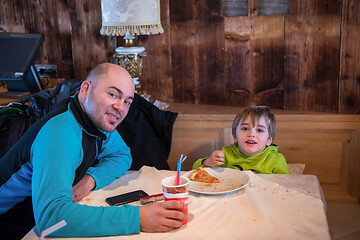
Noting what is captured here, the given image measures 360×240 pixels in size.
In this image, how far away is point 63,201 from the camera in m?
1.25

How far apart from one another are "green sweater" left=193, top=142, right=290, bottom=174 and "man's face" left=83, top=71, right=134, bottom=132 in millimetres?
607

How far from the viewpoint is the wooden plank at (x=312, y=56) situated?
2.38 m

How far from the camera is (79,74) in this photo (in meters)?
3.04

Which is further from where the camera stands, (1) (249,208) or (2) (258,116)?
(2) (258,116)

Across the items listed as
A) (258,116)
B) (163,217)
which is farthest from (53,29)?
(163,217)

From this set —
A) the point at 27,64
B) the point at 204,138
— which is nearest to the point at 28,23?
the point at 27,64

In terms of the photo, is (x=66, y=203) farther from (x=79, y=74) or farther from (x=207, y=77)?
(x=79, y=74)

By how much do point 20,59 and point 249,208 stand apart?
2166mm

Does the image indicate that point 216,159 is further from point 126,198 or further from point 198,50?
point 198,50

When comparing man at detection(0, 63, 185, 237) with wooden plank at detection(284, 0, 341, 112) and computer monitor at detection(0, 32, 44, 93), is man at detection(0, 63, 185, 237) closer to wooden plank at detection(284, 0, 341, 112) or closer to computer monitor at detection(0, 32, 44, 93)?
wooden plank at detection(284, 0, 341, 112)

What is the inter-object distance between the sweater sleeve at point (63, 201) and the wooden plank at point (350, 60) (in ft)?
5.36

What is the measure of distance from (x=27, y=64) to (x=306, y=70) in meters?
1.86

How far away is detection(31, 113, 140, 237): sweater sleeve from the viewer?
1.22 meters

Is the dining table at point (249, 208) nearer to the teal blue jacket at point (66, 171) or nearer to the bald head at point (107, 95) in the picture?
the teal blue jacket at point (66, 171)
